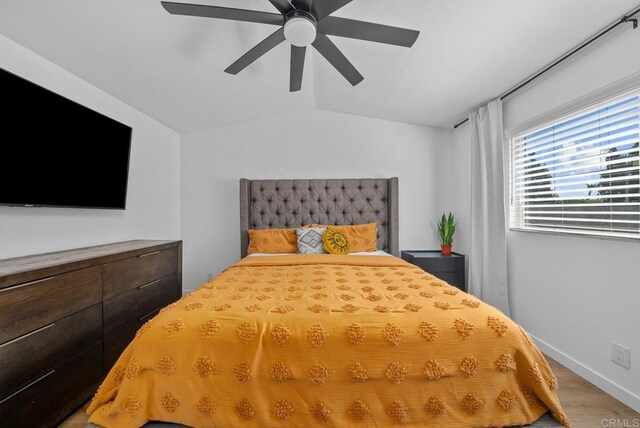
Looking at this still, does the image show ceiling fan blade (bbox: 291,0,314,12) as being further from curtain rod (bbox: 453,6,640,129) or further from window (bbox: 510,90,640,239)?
window (bbox: 510,90,640,239)

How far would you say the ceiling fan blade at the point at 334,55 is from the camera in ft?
5.81

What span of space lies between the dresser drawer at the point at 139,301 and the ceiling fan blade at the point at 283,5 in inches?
78.7

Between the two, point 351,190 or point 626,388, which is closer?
point 626,388

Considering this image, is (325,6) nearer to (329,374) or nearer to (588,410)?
(329,374)

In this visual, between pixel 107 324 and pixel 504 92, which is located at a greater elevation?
pixel 504 92

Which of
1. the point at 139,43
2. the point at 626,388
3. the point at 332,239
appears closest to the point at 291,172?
the point at 332,239

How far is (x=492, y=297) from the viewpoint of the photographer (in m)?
2.81

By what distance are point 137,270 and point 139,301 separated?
24 cm

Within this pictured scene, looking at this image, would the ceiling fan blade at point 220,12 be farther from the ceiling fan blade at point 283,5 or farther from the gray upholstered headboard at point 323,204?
the gray upholstered headboard at point 323,204

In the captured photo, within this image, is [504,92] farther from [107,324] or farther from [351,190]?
[107,324]

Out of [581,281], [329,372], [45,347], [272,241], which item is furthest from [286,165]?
[581,281]

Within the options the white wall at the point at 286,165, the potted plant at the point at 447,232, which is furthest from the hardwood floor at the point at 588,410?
the white wall at the point at 286,165

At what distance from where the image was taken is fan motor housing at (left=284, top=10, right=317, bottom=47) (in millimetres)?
1546

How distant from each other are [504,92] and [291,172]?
7.50ft
